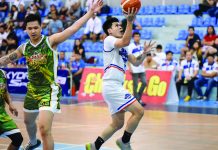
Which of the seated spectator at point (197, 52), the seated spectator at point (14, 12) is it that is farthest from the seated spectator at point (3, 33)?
the seated spectator at point (197, 52)

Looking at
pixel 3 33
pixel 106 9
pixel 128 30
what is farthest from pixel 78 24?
pixel 3 33

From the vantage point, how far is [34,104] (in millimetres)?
6934

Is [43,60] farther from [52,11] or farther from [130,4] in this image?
[52,11]

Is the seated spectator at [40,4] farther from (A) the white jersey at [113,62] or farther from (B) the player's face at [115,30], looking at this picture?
(A) the white jersey at [113,62]

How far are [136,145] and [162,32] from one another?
1261 cm

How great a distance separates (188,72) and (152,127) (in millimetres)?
6209

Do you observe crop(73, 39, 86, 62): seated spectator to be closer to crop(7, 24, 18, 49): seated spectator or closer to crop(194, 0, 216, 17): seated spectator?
crop(7, 24, 18, 49): seated spectator

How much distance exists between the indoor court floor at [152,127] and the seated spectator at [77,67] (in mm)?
3040

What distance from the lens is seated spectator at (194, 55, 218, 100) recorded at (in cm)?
1606

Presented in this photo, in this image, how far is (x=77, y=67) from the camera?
18547mm

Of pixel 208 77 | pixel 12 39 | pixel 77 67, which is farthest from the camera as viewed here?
pixel 12 39

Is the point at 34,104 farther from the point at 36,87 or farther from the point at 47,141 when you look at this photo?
the point at 47,141

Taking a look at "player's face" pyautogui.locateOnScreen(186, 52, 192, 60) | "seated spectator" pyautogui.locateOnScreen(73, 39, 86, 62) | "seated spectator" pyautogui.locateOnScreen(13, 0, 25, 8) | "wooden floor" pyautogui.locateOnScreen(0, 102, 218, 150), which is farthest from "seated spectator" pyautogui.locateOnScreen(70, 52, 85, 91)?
"seated spectator" pyautogui.locateOnScreen(13, 0, 25, 8)

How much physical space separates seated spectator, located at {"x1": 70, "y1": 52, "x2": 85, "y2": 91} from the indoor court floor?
304 cm
